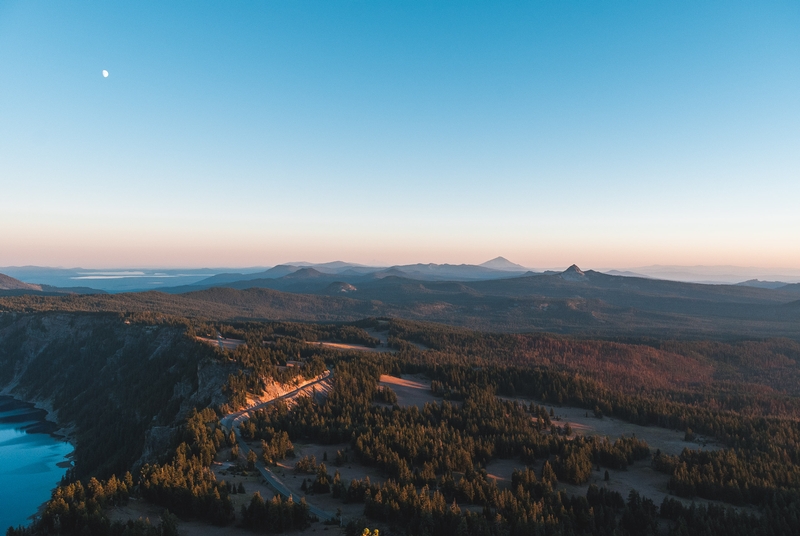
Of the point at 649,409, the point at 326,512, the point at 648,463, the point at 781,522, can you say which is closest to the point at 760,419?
the point at 649,409

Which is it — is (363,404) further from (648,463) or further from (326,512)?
(648,463)

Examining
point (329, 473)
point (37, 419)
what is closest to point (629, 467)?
point (329, 473)

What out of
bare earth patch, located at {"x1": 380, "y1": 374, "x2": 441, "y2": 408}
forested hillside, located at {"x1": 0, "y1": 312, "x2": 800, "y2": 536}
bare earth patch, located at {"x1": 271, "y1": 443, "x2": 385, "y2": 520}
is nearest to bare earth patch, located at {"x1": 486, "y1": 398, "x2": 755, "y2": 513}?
forested hillside, located at {"x1": 0, "y1": 312, "x2": 800, "y2": 536}

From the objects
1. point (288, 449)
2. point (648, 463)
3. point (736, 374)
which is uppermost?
point (288, 449)

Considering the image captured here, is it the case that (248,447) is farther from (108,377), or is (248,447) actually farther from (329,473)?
(108,377)

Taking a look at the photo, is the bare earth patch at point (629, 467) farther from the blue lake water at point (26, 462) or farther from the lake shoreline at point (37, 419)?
the lake shoreline at point (37, 419)
